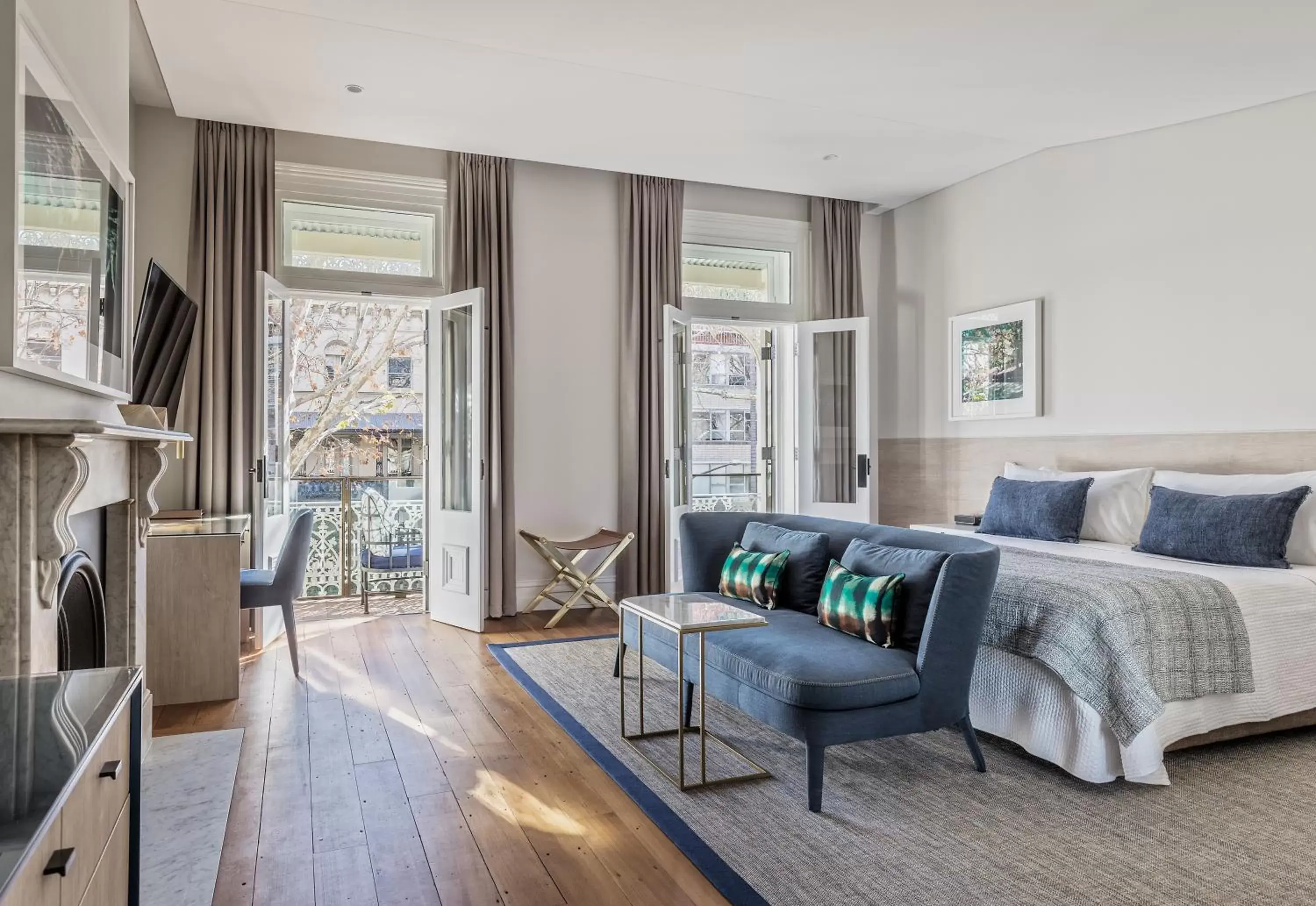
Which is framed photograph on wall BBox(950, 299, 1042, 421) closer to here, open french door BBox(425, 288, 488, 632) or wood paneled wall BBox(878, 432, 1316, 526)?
wood paneled wall BBox(878, 432, 1316, 526)

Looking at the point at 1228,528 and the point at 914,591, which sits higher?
the point at 1228,528

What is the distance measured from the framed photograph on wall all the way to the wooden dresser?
202 inches

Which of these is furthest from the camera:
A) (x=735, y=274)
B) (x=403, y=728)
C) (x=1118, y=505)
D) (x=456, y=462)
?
(x=735, y=274)

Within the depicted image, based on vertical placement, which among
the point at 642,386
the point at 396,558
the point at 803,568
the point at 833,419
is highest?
the point at 642,386

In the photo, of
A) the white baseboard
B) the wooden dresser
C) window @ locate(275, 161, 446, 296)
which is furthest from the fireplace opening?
the white baseboard

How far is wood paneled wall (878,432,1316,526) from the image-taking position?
4.10m

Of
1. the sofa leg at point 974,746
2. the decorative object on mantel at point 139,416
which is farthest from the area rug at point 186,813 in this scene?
the sofa leg at point 974,746

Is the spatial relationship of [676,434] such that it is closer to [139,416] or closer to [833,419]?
[833,419]

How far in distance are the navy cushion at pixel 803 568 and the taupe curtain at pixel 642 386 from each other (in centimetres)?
234

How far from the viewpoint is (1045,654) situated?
286 centimetres

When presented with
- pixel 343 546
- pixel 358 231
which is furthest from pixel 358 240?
pixel 343 546

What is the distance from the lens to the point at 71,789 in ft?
3.34

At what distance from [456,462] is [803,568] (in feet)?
9.12

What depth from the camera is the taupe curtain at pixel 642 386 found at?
19.5ft
